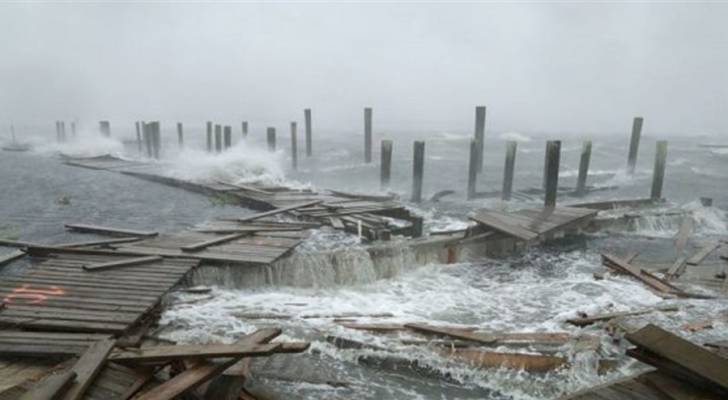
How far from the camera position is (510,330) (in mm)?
8836

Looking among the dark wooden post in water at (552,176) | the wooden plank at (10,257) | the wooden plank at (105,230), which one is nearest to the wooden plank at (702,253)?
the dark wooden post in water at (552,176)

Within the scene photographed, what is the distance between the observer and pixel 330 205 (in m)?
16.1

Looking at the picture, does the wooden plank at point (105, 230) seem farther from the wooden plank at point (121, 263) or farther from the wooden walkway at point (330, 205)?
the wooden walkway at point (330, 205)

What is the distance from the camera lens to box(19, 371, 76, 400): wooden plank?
14.5ft

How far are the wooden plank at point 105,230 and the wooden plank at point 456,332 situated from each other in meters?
7.24

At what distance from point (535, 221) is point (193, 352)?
38.6 feet

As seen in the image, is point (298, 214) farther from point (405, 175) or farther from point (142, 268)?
point (405, 175)

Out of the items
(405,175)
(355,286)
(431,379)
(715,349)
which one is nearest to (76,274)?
(355,286)

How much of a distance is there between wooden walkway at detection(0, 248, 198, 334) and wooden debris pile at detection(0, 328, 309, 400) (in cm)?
49

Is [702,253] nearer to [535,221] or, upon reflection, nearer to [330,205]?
[535,221]

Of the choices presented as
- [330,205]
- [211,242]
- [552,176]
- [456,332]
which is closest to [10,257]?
[211,242]

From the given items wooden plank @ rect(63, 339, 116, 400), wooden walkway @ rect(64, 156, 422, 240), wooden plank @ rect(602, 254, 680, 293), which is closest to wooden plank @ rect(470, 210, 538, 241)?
wooden walkway @ rect(64, 156, 422, 240)

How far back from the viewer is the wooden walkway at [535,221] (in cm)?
1368

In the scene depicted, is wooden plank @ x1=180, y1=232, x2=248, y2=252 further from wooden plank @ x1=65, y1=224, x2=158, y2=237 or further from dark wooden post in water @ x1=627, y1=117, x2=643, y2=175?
dark wooden post in water @ x1=627, y1=117, x2=643, y2=175
